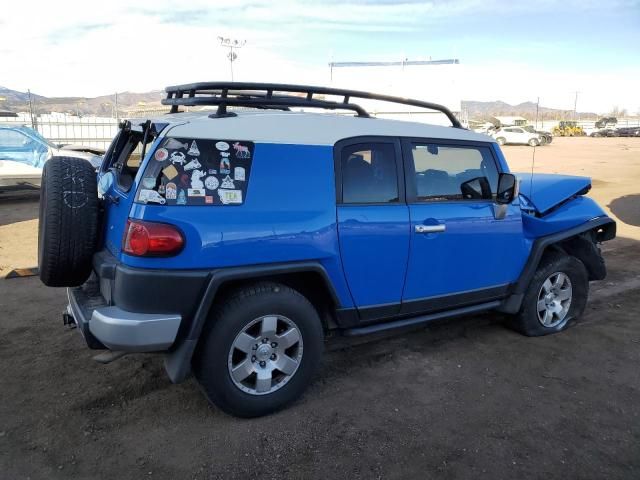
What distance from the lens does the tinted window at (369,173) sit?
11.3 feet

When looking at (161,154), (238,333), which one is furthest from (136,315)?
(161,154)

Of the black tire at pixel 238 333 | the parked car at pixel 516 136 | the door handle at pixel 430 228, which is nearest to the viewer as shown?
the black tire at pixel 238 333

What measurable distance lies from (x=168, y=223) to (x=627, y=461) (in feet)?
9.22

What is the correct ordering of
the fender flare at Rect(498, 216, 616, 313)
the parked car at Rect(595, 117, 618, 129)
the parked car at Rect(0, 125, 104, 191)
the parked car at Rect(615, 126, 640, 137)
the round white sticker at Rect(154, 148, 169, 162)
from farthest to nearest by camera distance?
the parked car at Rect(595, 117, 618, 129) < the parked car at Rect(615, 126, 640, 137) < the parked car at Rect(0, 125, 104, 191) < the fender flare at Rect(498, 216, 616, 313) < the round white sticker at Rect(154, 148, 169, 162)

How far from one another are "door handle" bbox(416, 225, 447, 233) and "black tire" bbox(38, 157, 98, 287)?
207 cm

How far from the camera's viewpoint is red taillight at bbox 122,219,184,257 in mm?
2814

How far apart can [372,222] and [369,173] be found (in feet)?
1.14

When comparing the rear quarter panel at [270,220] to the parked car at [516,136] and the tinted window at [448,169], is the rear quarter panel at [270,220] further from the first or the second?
the parked car at [516,136]

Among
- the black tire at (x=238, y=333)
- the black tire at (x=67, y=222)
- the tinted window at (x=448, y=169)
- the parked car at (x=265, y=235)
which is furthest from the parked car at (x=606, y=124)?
the black tire at (x=67, y=222)

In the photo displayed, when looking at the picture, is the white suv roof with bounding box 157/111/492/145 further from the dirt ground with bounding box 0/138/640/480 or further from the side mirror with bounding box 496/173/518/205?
the dirt ground with bounding box 0/138/640/480

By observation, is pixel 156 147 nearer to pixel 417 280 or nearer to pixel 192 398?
pixel 192 398

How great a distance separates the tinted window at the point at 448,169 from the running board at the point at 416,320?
2.89ft

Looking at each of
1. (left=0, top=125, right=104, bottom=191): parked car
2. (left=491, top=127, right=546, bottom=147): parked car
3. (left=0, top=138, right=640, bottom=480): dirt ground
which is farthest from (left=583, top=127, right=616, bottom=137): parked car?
(left=0, top=138, right=640, bottom=480): dirt ground

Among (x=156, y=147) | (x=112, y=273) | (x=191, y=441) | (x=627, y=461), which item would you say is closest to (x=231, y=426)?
(x=191, y=441)
